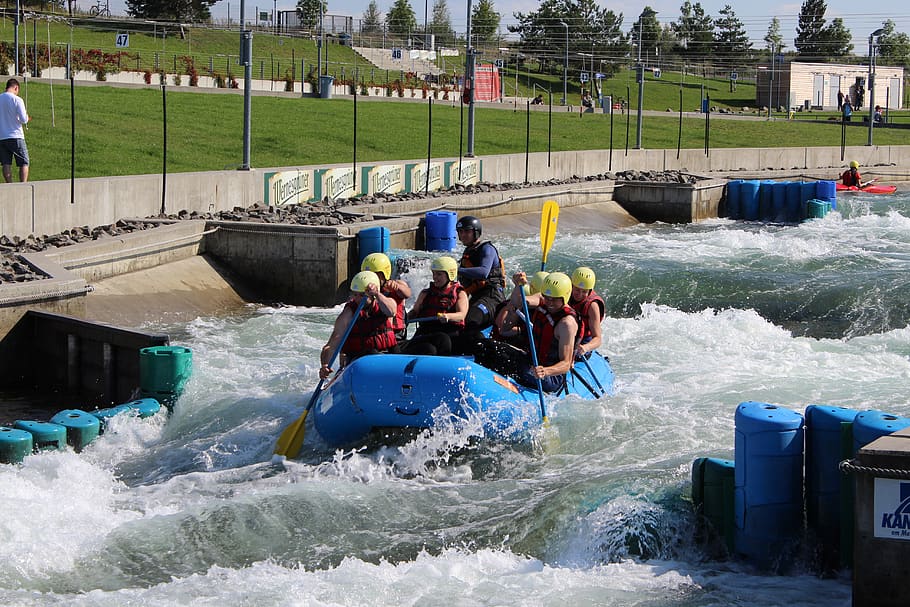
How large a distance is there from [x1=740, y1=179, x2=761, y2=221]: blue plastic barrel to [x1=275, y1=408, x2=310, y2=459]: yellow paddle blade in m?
21.4

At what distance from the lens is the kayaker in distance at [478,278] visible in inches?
433

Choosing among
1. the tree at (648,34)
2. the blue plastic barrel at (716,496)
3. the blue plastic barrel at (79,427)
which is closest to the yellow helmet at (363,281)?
the blue plastic barrel at (79,427)

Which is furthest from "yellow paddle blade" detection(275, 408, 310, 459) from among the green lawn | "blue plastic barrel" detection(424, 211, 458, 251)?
the green lawn

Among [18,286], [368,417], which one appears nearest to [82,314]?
[18,286]

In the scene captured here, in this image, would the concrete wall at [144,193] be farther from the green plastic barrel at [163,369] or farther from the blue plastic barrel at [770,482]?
the blue plastic barrel at [770,482]

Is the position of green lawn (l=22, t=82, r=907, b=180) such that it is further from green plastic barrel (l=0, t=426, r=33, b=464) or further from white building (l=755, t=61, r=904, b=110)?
white building (l=755, t=61, r=904, b=110)

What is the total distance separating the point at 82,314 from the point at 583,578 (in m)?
7.23

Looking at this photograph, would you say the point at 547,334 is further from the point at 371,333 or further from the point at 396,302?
the point at 371,333

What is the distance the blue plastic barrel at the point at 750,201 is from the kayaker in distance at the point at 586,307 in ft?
63.9

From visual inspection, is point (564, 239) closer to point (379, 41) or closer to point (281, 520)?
point (281, 520)

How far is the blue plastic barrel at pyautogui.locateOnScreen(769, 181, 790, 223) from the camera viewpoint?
29.5m

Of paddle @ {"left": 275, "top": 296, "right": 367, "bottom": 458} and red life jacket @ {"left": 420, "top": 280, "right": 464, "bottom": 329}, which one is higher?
red life jacket @ {"left": 420, "top": 280, "right": 464, "bottom": 329}

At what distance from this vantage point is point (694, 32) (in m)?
92.4

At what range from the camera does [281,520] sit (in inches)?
346
